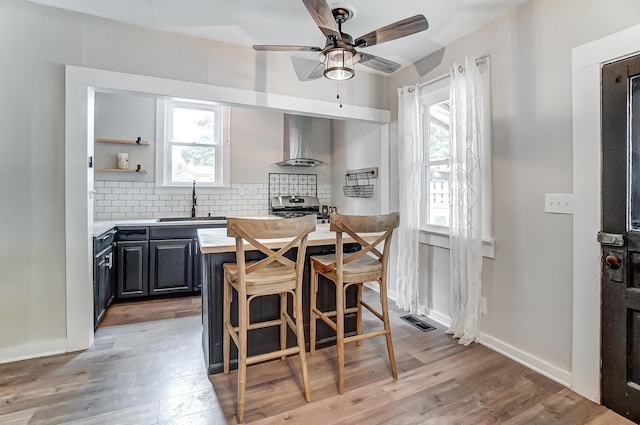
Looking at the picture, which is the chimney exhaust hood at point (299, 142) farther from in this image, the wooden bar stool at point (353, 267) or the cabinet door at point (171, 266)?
the wooden bar stool at point (353, 267)

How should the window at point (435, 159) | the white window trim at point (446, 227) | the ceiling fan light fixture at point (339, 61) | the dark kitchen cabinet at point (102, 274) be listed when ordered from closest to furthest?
the ceiling fan light fixture at point (339, 61)
the white window trim at point (446, 227)
the dark kitchen cabinet at point (102, 274)
the window at point (435, 159)

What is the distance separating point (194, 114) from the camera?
4.33 m

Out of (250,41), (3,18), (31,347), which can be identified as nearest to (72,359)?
(31,347)

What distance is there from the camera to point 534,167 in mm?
2170

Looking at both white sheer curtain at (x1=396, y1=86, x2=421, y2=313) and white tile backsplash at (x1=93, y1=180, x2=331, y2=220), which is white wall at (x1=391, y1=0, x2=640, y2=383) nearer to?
white sheer curtain at (x1=396, y1=86, x2=421, y2=313)

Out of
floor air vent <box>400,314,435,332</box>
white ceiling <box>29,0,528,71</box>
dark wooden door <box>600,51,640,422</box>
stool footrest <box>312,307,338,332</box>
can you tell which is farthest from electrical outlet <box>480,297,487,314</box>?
white ceiling <box>29,0,528,71</box>

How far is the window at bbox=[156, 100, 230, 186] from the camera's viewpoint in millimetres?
4129

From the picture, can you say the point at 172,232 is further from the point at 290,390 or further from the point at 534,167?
the point at 534,167

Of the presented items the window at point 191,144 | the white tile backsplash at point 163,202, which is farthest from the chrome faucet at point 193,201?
the window at point 191,144

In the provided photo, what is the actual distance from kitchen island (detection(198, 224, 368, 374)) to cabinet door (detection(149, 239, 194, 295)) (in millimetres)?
1348

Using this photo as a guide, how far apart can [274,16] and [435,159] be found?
1.92m

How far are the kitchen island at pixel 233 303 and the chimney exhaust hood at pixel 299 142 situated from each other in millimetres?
2442

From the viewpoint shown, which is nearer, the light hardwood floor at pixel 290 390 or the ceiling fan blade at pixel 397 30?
the light hardwood floor at pixel 290 390

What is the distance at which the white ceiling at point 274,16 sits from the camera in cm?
221
